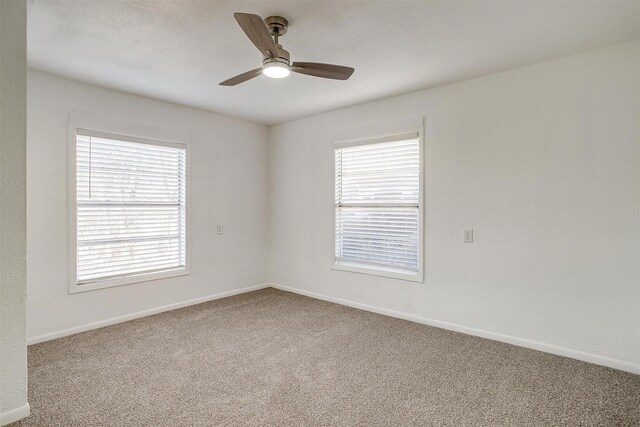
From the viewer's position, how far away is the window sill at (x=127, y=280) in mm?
3477

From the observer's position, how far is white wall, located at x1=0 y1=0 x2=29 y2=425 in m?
1.95

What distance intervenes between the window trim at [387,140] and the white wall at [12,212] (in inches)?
124

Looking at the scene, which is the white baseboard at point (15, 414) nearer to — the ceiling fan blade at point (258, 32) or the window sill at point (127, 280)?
the window sill at point (127, 280)

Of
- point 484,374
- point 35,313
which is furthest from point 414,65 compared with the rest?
point 35,313

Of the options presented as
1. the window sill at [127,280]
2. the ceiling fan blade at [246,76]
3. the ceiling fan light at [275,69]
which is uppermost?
the ceiling fan blade at [246,76]

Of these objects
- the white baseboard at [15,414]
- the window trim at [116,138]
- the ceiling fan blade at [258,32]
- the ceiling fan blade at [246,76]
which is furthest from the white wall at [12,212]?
the window trim at [116,138]

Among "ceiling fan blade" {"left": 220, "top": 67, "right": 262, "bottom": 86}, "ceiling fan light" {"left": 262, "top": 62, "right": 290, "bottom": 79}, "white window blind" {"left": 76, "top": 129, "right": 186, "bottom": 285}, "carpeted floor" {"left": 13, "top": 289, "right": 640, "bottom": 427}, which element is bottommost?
"carpeted floor" {"left": 13, "top": 289, "right": 640, "bottom": 427}

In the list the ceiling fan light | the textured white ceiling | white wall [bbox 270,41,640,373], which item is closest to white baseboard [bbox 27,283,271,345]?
white wall [bbox 270,41,640,373]

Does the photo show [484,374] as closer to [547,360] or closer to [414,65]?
[547,360]

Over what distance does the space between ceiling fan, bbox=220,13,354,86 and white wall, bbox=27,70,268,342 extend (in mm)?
1893

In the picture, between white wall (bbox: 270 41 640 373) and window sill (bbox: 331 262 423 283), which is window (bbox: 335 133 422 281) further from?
white wall (bbox: 270 41 640 373)

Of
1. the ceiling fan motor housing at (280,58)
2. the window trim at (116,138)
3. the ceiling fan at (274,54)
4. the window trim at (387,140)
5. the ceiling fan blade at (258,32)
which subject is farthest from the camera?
the window trim at (387,140)

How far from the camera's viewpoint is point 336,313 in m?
4.09

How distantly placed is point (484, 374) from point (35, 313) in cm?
392
